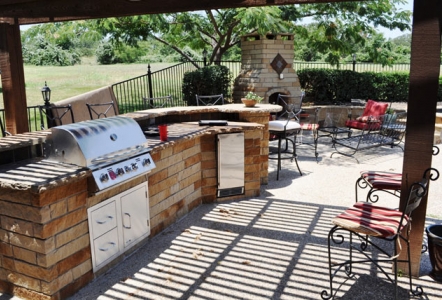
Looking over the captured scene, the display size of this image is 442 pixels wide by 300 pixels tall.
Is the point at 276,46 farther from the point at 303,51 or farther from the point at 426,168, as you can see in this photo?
the point at 303,51

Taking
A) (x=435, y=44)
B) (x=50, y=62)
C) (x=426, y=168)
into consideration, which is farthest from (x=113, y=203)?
(x=50, y=62)

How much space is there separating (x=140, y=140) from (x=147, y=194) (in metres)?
0.60

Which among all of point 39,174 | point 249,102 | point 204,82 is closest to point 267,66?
point 204,82

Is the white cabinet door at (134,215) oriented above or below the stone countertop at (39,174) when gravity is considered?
below

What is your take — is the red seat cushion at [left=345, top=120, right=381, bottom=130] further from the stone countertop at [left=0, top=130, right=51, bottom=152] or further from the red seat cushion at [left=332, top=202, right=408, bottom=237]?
the stone countertop at [left=0, top=130, right=51, bottom=152]

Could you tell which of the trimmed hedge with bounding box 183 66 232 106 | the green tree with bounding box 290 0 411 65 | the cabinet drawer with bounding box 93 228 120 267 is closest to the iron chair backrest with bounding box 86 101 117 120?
the cabinet drawer with bounding box 93 228 120 267

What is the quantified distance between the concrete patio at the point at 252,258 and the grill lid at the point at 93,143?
103cm

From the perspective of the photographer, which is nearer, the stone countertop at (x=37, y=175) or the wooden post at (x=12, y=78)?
the stone countertop at (x=37, y=175)

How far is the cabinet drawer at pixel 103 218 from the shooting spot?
10.9ft

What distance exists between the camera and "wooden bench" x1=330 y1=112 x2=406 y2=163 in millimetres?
8281

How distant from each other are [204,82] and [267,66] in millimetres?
1726

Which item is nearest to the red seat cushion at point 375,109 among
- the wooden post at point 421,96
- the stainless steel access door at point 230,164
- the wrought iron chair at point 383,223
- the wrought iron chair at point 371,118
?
the wrought iron chair at point 371,118

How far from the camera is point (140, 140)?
12.2 feet

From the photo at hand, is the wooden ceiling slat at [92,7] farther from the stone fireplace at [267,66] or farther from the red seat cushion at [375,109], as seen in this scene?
the red seat cushion at [375,109]
